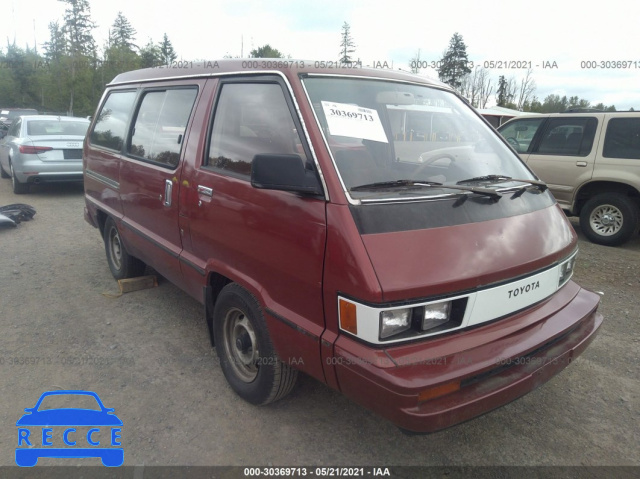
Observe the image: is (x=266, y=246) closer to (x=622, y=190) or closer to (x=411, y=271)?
(x=411, y=271)

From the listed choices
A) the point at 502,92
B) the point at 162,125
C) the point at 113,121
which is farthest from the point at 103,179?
the point at 502,92

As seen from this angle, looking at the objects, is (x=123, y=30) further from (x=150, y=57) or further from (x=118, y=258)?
(x=118, y=258)

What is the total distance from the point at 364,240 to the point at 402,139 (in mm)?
1387

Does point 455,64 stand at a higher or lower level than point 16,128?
higher

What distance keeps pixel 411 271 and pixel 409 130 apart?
1417mm

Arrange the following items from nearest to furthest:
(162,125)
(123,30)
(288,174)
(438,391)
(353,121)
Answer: (438,391)
(288,174)
(353,121)
(162,125)
(123,30)

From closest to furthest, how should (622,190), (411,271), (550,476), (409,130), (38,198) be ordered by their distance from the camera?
1. (411,271)
2. (550,476)
3. (409,130)
4. (622,190)
5. (38,198)

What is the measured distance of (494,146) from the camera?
3131mm

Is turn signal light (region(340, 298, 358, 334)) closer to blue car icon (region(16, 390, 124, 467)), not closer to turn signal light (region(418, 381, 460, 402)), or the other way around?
turn signal light (region(418, 381, 460, 402))

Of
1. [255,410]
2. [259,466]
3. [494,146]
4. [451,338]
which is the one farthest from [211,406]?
[494,146]

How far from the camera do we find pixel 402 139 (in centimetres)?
315

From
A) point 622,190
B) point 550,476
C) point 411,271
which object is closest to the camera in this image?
point 411,271

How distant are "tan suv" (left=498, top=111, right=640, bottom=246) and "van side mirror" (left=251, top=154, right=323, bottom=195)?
6049 mm

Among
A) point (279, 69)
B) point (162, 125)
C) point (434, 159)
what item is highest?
point (279, 69)
